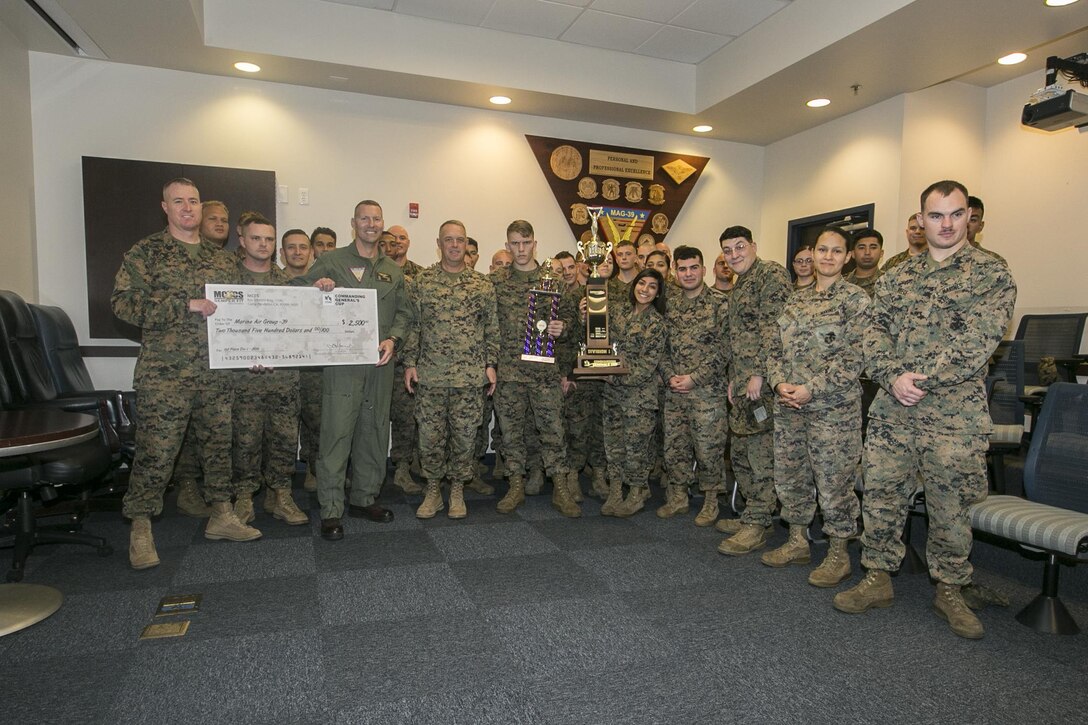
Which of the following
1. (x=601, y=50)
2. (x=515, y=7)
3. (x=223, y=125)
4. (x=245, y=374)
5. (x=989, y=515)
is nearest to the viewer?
(x=989, y=515)

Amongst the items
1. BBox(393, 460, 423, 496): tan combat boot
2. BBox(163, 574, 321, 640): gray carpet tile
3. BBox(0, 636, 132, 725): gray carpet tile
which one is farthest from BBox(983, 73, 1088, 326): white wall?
BBox(0, 636, 132, 725): gray carpet tile

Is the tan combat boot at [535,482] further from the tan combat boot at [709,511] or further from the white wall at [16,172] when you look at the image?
the white wall at [16,172]

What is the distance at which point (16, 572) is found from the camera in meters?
2.92

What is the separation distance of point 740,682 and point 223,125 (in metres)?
5.57

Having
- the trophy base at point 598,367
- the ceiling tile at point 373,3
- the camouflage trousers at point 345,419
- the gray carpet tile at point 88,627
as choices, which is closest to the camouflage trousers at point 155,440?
the gray carpet tile at point 88,627

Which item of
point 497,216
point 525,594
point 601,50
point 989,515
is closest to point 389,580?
point 525,594

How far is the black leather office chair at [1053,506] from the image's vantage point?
2.48 m

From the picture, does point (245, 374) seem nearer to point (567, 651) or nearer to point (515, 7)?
point (567, 651)

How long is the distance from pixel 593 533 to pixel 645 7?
4011 millimetres

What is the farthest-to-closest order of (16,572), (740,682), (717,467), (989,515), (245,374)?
1. (717,467)
2. (245,374)
3. (16,572)
4. (989,515)
5. (740,682)

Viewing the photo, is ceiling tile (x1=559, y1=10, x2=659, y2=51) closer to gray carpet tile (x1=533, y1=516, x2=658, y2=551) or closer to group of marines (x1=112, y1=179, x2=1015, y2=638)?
group of marines (x1=112, y1=179, x2=1015, y2=638)

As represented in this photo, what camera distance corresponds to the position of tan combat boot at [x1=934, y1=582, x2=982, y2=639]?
8.16 feet

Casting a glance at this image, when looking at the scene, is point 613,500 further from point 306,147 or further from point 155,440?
point 306,147

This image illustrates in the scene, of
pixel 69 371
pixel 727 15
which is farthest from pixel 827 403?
pixel 69 371
